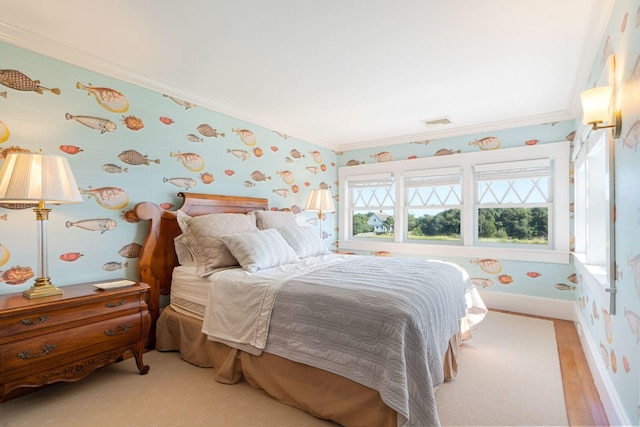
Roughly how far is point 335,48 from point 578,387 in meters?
2.90

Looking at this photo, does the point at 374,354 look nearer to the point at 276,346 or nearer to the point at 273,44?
the point at 276,346

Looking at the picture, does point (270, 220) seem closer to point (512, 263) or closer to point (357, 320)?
point (357, 320)

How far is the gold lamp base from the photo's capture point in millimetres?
1892

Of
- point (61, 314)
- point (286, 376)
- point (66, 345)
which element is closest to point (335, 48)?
point (286, 376)

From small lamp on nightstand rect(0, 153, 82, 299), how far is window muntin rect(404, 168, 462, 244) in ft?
13.2

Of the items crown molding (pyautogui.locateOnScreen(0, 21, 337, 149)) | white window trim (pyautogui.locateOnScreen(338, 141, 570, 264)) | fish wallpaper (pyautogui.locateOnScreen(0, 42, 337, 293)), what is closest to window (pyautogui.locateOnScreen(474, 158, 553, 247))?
white window trim (pyautogui.locateOnScreen(338, 141, 570, 264))

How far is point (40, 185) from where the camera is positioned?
6.02 ft

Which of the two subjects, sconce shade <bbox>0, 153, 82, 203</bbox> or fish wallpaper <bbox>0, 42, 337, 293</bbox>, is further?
fish wallpaper <bbox>0, 42, 337, 293</bbox>

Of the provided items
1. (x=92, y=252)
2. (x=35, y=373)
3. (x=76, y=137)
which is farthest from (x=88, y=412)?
(x=76, y=137)

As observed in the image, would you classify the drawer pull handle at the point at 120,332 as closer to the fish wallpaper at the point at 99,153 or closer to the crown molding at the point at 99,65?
the fish wallpaper at the point at 99,153

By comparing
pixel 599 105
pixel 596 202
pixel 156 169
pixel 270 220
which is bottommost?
pixel 270 220

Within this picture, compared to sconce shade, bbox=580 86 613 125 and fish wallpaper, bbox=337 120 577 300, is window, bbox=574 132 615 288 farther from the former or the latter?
fish wallpaper, bbox=337 120 577 300

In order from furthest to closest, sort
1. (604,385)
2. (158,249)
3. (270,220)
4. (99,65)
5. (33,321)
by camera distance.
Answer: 1. (270,220)
2. (158,249)
3. (99,65)
4. (604,385)
5. (33,321)

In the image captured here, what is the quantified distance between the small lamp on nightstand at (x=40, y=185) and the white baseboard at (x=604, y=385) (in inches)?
127
